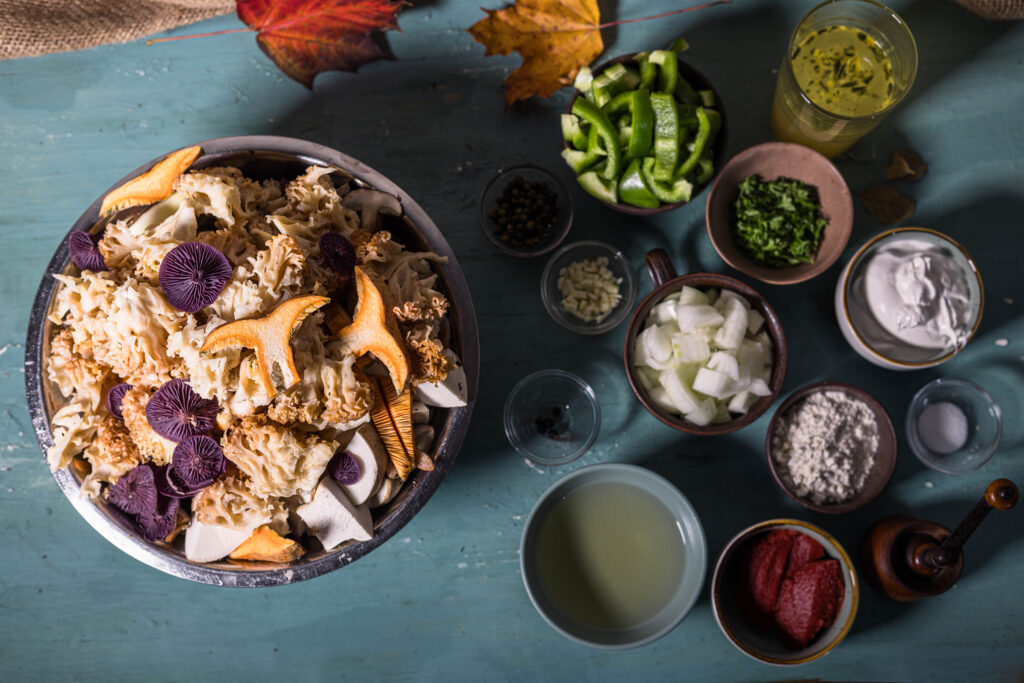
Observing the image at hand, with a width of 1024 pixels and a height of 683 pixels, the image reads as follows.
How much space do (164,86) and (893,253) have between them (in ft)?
5.97

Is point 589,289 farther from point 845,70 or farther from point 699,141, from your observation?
point 845,70

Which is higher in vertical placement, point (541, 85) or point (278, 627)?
point (541, 85)

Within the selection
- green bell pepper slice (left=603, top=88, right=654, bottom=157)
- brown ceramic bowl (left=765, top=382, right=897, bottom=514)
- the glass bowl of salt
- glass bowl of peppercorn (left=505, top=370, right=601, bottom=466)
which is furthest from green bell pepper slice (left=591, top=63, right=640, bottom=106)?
the glass bowl of salt

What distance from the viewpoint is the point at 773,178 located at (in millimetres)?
1576

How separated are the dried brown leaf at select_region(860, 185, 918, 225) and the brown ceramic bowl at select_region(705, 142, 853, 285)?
7.5 inches

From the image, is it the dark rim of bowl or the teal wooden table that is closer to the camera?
the dark rim of bowl

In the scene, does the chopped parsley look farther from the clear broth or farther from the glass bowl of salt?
the clear broth

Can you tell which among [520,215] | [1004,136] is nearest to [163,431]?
[520,215]

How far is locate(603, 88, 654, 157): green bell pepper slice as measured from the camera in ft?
4.81

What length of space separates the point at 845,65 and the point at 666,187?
527 mm

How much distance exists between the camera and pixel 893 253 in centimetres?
153

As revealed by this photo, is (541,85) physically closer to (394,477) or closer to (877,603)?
(394,477)

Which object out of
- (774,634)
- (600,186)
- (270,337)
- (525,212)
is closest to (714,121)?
(600,186)

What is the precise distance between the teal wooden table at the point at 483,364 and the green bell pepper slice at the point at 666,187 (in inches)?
6.1
